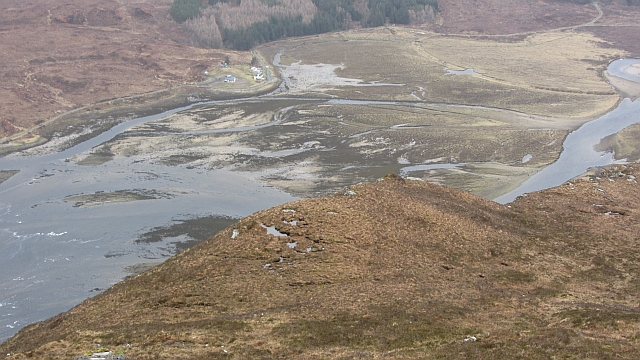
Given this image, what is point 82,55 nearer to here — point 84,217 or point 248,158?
point 248,158

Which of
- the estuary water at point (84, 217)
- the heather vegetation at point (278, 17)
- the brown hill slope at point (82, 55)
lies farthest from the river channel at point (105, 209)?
the heather vegetation at point (278, 17)

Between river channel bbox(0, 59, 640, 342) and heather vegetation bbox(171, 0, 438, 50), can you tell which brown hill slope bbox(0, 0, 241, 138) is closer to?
heather vegetation bbox(171, 0, 438, 50)

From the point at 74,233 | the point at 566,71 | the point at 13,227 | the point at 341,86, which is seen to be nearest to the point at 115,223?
the point at 74,233

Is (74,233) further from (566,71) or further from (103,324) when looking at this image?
(566,71)

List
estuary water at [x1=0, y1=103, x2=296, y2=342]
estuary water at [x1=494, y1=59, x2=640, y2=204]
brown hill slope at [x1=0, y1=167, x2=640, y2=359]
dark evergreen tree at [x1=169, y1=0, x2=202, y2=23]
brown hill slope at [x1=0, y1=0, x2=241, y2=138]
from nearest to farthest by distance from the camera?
brown hill slope at [x1=0, y1=167, x2=640, y2=359]
estuary water at [x1=0, y1=103, x2=296, y2=342]
estuary water at [x1=494, y1=59, x2=640, y2=204]
brown hill slope at [x1=0, y1=0, x2=241, y2=138]
dark evergreen tree at [x1=169, y1=0, x2=202, y2=23]

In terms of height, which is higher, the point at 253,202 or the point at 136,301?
the point at 136,301

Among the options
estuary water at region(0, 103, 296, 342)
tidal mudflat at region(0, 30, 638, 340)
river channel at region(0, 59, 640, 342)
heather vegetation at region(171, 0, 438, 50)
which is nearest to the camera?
estuary water at region(0, 103, 296, 342)

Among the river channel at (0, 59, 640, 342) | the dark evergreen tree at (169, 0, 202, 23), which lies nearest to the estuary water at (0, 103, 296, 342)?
the river channel at (0, 59, 640, 342)
